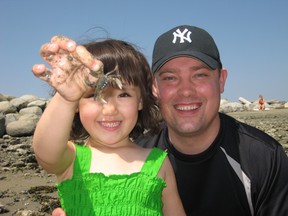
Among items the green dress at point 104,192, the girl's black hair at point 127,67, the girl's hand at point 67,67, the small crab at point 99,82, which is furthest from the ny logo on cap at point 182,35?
the girl's hand at point 67,67

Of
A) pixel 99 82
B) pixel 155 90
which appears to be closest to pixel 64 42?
pixel 99 82

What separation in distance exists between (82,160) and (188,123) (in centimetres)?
161

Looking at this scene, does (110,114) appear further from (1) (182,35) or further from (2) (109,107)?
(1) (182,35)

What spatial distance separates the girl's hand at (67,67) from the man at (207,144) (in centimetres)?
182

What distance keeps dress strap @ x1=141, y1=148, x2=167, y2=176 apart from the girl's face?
0.33 metres

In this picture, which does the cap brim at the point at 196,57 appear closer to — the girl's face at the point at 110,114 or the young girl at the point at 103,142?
the young girl at the point at 103,142

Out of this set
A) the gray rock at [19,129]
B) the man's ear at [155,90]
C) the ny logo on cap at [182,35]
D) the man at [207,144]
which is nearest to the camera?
the man at [207,144]

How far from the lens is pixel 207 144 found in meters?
4.37

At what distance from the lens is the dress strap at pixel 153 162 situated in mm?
3256

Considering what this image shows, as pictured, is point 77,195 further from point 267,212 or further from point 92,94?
point 267,212

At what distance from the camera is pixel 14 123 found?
61.5ft

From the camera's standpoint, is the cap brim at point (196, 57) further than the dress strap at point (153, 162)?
Yes

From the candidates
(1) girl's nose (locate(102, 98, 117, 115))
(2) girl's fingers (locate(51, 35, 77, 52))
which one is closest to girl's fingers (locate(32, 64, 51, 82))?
(2) girl's fingers (locate(51, 35, 77, 52))

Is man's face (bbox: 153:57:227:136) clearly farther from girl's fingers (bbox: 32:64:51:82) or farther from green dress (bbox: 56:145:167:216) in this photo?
girl's fingers (bbox: 32:64:51:82)
